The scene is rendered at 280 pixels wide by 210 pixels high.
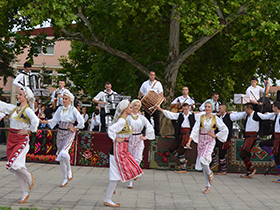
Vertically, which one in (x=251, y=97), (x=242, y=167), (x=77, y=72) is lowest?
(x=242, y=167)

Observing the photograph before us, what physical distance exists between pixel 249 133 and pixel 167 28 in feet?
34.3

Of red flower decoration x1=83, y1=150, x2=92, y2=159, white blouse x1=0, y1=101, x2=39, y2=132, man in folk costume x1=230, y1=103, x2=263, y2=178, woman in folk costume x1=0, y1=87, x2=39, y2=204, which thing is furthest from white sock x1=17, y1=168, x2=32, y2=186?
man in folk costume x1=230, y1=103, x2=263, y2=178

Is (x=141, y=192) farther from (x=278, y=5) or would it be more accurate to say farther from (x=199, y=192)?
(x=278, y=5)

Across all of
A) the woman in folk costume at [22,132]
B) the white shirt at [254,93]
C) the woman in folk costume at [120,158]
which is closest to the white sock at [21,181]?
the woman in folk costume at [22,132]

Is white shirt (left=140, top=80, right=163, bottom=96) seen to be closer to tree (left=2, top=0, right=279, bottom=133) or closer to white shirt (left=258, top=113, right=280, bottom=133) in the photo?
white shirt (left=258, top=113, right=280, bottom=133)

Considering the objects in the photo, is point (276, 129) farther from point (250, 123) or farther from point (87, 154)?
point (87, 154)

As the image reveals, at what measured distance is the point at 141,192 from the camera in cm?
926

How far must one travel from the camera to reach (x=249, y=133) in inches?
499

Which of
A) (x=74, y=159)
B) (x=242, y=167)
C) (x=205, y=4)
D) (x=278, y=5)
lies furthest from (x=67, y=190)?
(x=278, y=5)

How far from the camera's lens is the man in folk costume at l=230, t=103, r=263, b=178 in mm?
12448

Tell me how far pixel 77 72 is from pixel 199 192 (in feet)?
78.7

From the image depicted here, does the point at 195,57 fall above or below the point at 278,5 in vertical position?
below

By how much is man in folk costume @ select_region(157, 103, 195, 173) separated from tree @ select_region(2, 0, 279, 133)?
14.0 feet

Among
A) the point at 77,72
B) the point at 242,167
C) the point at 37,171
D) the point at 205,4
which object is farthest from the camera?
the point at 77,72
